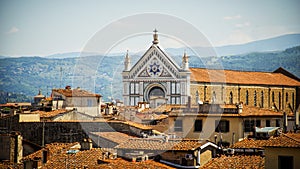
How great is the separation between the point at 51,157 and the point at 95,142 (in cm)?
363

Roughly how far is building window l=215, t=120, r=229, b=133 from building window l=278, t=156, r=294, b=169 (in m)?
15.7

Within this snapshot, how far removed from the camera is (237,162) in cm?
2373

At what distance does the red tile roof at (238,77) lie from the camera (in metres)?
77.9

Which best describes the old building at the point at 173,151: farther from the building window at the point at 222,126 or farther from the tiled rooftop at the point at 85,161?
the building window at the point at 222,126

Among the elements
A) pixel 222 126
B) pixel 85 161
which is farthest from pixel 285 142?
pixel 222 126

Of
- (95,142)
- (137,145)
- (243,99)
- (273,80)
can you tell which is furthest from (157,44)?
(137,145)

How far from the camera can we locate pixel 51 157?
28.6 metres

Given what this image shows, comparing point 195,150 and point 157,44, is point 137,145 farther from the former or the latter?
point 157,44

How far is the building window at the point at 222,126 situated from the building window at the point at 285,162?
620 inches

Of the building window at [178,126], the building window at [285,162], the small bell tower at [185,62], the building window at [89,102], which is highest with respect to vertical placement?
the small bell tower at [185,62]

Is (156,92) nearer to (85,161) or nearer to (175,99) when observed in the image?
(175,99)

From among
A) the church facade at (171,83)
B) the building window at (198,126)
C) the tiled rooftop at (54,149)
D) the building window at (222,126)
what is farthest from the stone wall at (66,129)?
the church facade at (171,83)

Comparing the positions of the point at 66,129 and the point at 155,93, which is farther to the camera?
the point at 155,93

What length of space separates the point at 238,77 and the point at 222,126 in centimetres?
4723
